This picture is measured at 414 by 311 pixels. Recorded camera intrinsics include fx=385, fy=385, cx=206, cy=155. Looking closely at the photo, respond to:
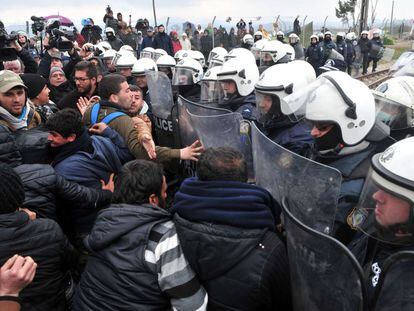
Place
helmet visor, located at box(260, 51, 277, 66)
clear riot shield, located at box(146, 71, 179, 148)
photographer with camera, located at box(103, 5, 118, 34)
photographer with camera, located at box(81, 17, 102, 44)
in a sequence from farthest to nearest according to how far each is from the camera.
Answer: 1. photographer with camera, located at box(103, 5, 118, 34)
2. photographer with camera, located at box(81, 17, 102, 44)
3. helmet visor, located at box(260, 51, 277, 66)
4. clear riot shield, located at box(146, 71, 179, 148)

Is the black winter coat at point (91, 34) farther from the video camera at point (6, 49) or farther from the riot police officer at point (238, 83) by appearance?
the riot police officer at point (238, 83)

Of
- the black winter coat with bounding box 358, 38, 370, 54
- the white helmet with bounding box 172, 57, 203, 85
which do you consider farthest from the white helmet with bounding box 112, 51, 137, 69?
the black winter coat with bounding box 358, 38, 370, 54

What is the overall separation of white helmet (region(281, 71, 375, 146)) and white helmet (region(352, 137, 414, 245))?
730 millimetres

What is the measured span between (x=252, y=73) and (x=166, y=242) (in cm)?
292

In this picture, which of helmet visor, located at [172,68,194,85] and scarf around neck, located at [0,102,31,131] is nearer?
scarf around neck, located at [0,102,31,131]

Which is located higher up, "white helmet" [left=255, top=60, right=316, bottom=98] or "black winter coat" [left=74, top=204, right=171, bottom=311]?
"white helmet" [left=255, top=60, right=316, bottom=98]

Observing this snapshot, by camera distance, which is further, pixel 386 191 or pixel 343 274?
pixel 386 191

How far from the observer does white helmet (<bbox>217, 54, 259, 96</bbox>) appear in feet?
13.6

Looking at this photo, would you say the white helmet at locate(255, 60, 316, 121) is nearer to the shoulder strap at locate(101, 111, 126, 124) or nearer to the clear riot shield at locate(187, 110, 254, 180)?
the clear riot shield at locate(187, 110, 254, 180)

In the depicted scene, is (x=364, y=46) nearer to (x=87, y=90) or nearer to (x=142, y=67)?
(x=142, y=67)

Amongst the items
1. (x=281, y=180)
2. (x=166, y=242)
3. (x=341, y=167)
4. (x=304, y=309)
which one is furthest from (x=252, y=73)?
(x=304, y=309)

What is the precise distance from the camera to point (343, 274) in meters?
1.16

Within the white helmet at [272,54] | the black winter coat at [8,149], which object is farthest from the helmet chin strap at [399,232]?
the white helmet at [272,54]

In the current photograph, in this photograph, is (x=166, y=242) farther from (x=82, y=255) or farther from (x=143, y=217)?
(x=82, y=255)
